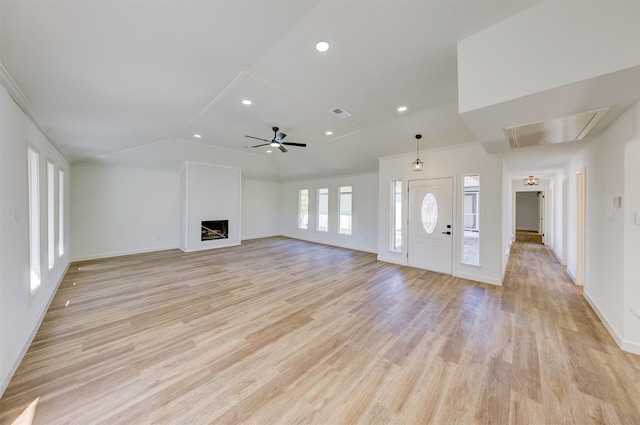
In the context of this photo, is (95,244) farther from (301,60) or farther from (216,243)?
(301,60)

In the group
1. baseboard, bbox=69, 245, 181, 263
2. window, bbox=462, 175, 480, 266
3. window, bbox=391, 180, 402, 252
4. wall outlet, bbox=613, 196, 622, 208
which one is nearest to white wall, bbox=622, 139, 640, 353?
wall outlet, bbox=613, 196, 622, 208

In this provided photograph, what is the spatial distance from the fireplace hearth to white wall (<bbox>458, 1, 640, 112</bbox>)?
747 centimetres

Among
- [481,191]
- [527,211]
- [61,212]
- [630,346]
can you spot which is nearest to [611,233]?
[630,346]

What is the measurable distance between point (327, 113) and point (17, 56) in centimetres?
332

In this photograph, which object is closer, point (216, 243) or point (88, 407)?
point (88, 407)

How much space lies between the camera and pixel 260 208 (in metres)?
9.84

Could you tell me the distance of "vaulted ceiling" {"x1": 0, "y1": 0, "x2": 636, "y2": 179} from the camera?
1.54m

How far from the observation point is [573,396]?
6.01 feet

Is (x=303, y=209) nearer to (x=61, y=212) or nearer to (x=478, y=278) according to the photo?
(x=478, y=278)

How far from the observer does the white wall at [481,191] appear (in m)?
4.38

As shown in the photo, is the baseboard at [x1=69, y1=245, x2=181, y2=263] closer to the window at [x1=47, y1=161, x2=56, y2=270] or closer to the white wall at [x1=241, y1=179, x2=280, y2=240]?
the window at [x1=47, y1=161, x2=56, y2=270]

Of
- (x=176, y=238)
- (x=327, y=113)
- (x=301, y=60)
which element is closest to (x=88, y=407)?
(x=301, y=60)

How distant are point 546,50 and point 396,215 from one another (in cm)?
438

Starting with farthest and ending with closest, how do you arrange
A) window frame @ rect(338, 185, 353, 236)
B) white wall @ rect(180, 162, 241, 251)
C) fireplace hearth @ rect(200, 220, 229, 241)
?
window frame @ rect(338, 185, 353, 236) → fireplace hearth @ rect(200, 220, 229, 241) → white wall @ rect(180, 162, 241, 251)
